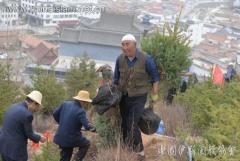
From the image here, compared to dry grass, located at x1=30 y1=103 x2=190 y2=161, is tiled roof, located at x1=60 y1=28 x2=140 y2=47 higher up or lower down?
lower down

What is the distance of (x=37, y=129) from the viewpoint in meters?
7.42

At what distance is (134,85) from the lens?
411 cm

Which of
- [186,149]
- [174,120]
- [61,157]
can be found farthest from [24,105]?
[174,120]

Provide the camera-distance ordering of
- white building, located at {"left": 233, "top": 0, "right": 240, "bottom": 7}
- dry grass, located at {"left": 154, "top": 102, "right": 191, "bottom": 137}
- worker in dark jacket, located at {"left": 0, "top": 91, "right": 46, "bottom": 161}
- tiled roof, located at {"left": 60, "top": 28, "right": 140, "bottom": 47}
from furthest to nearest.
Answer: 1. white building, located at {"left": 233, "top": 0, "right": 240, "bottom": 7}
2. tiled roof, located at {"left": 60, "top": 28, "right": 140, "bottom": 47}
3. dry grass, located at {"left": 154, "top": 102, "right": 191, "bottom": 137}
4. worker in dark jacket, located at {"left": 0, "top": 91, "right": 46, "bottom": 161}

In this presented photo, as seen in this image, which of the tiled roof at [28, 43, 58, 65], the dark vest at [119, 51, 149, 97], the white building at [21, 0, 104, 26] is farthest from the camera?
the white building at [21, 0, 104, 26]

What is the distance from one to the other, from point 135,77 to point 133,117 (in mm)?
399

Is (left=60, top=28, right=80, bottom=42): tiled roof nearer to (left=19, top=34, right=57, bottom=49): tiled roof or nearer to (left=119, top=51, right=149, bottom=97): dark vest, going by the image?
(left=19, top=34, right=57, bottom=49): tiled roof

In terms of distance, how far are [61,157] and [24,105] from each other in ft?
2.96

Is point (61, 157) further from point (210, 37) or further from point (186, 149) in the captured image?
point (210, 37)

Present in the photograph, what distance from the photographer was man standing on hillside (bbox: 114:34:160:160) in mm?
4082

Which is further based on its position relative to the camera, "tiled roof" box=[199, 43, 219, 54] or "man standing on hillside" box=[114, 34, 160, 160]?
"tiled roof" box=[199, 43, 219, 54]

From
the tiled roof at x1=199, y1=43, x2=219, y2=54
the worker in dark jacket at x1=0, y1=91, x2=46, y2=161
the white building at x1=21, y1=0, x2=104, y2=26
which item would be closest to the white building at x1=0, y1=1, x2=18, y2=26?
the white building at x1=21, y1=0, x2=104, y2=26

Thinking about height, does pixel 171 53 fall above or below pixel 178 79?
above

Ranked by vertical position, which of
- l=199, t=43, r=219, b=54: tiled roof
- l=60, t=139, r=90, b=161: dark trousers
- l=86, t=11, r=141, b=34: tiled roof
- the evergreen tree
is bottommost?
l=199, t=43, r=219, b=54: tiled roof
